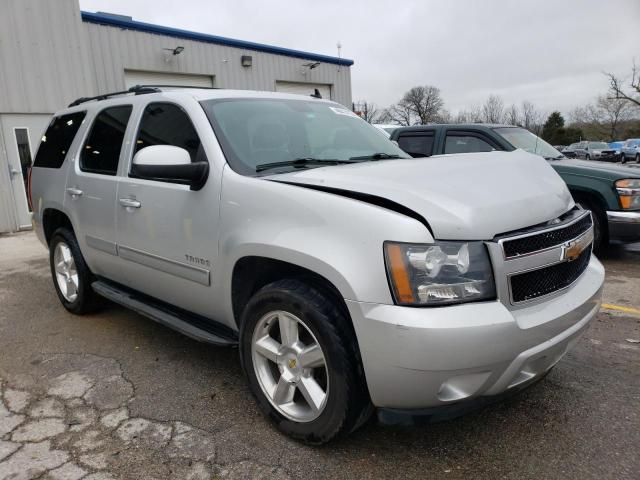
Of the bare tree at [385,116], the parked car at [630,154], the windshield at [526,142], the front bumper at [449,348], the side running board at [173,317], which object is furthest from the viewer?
the bare tree at [385,116]

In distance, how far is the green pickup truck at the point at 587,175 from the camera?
5922 mm

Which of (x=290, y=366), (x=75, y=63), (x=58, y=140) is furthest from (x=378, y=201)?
Answer: (x=75, y=63)

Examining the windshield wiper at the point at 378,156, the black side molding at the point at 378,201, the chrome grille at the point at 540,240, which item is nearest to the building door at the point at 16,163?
the windshield wiper at the point at 378,156

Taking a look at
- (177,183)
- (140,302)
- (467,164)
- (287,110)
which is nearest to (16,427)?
(140,302)

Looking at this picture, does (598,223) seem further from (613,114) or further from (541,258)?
(613,114)

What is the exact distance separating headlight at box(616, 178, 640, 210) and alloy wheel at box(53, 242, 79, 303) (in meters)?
5.99

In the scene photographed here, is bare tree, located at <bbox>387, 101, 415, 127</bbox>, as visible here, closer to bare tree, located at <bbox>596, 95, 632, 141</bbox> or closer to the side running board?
bare tree, located at <bbox>596, 95, 632, 141</bbox>

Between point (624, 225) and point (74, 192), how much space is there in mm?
5915

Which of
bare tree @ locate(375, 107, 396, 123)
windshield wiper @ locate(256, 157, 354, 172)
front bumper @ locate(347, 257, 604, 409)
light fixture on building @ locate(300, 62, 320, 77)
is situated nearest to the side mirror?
windshield wiper @ locate(256, 157, 354, 172)

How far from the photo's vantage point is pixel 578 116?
3115 inches

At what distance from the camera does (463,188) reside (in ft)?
7.38

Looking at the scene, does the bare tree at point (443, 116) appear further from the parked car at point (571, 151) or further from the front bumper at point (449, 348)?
the front bumper at point (449, 348)

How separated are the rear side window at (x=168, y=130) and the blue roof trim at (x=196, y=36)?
10.1 metres

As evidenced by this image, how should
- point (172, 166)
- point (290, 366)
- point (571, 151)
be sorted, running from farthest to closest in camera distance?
point (571, 151), point (172, 166), point (290, 366)
